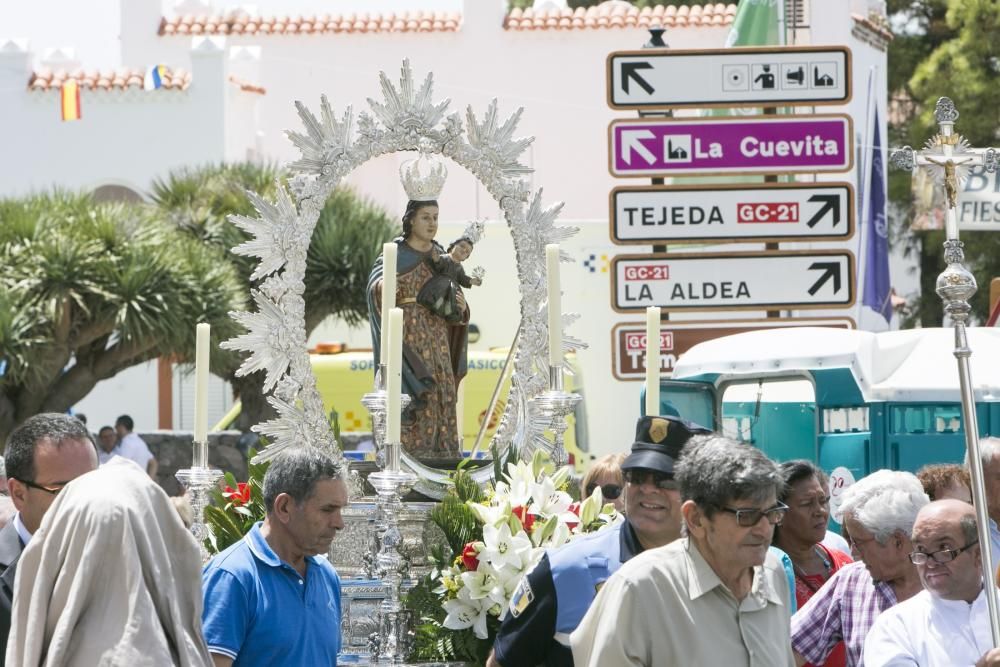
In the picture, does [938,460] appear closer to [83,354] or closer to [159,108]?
[83,354]

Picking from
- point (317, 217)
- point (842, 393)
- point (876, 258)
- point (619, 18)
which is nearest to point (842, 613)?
point (317, 217)

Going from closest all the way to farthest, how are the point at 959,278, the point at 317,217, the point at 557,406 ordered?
the point at 959,278, the point at 557,406, the point at 317,217

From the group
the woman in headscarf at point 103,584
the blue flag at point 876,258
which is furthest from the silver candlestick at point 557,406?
the blue flag at point 876,258

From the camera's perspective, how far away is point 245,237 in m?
23.6

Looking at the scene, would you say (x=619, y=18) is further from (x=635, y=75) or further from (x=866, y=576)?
(x=866, y=576)

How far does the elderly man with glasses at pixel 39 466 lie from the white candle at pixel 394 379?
1172 mm

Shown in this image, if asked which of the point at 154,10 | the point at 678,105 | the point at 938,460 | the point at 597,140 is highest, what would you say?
the point at 154,10

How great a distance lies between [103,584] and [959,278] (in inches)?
98.3

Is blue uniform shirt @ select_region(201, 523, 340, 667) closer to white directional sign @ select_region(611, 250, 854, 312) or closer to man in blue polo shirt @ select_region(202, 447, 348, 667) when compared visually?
man in blue polo shirt @ select_region(202, 447, 348, 667)

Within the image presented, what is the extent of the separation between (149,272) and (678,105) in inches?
→ 416

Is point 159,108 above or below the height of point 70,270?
above

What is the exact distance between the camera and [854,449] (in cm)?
1279

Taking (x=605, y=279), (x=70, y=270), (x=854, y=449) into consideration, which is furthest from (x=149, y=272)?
(x=854, y=449)

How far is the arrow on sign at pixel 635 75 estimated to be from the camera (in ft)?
37.7
